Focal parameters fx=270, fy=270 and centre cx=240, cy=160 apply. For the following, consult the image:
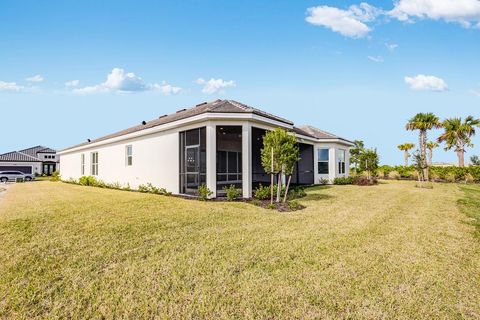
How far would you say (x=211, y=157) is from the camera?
11414mm

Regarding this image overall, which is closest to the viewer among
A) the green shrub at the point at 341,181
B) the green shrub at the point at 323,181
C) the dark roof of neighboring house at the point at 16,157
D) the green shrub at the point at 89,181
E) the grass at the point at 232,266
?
the grass at the point at 232,266

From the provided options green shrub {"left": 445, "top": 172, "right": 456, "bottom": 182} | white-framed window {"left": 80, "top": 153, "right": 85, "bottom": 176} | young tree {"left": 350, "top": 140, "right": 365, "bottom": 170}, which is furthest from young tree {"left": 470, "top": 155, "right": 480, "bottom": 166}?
white-framed window {"left": 80, "top": 153, "right": 85, "bottom": 176}

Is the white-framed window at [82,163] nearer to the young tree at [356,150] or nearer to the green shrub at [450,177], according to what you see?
the young tree at [356,150]

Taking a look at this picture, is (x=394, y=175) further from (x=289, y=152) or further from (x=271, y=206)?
(x=271, y=206)

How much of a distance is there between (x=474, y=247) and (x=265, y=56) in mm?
13275

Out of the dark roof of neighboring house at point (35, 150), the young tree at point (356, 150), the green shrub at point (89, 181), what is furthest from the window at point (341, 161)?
the dark roof of neighboring house at point (35, 150)

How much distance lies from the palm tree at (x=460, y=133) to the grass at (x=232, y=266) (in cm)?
3295

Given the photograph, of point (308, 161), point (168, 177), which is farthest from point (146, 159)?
point (308, 161)

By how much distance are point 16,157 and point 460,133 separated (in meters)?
64.5

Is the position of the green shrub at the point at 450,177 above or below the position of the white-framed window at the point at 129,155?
below

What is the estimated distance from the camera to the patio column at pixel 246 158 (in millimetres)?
11625

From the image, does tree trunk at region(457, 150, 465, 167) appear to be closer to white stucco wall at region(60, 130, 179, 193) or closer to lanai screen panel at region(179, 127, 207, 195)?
lanai screen panel at region(179, 127, 207, 195)

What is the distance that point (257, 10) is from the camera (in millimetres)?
14047

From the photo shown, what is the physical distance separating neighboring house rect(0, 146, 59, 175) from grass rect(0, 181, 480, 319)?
43962mm
